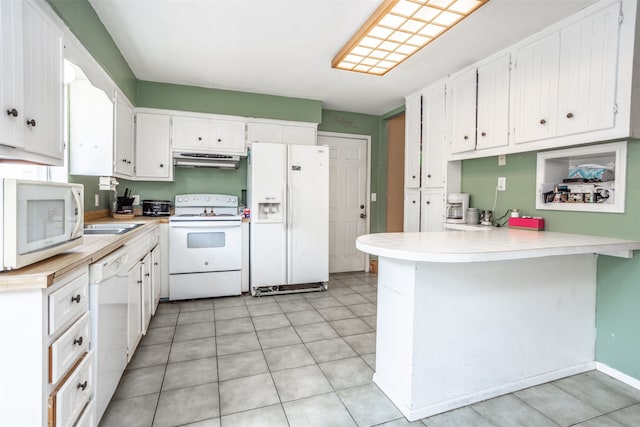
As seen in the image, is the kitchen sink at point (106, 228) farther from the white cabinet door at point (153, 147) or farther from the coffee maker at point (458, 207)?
the coffee maker at point (458, 207)

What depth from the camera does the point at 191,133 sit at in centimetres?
388

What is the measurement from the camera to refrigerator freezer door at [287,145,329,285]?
3.86m

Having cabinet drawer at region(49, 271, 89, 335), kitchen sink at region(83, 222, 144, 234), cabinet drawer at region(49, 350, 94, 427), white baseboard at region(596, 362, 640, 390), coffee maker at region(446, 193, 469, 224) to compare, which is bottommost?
white baseboard at region(596, 362, 640, 390)

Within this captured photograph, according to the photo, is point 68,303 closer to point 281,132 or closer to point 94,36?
point 94,36

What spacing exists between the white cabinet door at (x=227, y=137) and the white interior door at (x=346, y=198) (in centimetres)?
128

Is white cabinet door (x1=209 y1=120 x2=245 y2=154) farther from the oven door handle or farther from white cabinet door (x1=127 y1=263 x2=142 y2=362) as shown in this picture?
white cabinet door (x1=127 y1=263 x2=142 y2=362)

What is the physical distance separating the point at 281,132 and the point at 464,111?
7.39 feet

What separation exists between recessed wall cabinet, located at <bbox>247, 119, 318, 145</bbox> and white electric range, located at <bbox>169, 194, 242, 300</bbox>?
1129 mm

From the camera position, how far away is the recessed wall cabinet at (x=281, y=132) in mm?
4117

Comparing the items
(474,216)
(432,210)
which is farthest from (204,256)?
(474,216)

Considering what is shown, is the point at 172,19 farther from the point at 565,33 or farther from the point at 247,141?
the point at 565,33

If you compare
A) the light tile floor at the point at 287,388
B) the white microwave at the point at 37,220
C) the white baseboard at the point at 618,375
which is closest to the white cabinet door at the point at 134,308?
the light tile floor at the point at 287,388

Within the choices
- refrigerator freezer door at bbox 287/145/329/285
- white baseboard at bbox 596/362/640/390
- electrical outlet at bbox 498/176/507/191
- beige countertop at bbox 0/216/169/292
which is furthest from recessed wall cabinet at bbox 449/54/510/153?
beige countertop at bbox 0/216/169/292

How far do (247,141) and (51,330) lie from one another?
3275 mm
